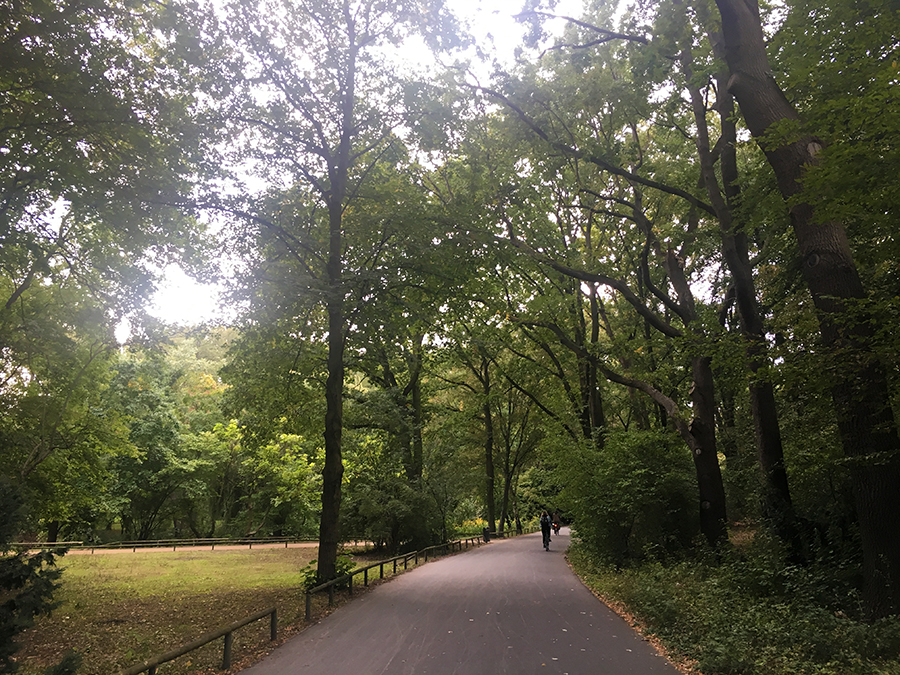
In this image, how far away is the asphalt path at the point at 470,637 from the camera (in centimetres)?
638

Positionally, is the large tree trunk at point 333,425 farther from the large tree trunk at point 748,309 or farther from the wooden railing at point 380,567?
the large tree trunk at point 748,309

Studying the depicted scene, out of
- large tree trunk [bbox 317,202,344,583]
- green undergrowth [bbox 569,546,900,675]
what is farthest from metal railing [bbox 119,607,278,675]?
green undergrowth [bbox 569,546,900,675]

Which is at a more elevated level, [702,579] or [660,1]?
[660,1]

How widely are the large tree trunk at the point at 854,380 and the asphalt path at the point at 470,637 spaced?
2792 mm

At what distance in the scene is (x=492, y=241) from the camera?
13531 mm

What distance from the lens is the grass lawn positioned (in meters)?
7.74

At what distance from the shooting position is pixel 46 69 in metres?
8.02

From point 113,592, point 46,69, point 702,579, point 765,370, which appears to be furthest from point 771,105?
point 113,592

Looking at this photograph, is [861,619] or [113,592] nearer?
[861,619]

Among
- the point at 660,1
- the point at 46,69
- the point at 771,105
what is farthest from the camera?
the point at 660,1

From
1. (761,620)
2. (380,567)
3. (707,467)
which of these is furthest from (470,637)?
(380,567)

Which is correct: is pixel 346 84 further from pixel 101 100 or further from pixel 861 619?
pixel 861 619

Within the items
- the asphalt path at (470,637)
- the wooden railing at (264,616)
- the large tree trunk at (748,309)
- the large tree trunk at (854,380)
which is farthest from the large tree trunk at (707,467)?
the wooden railing at (264,616)

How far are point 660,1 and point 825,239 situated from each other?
5891 millimetres
